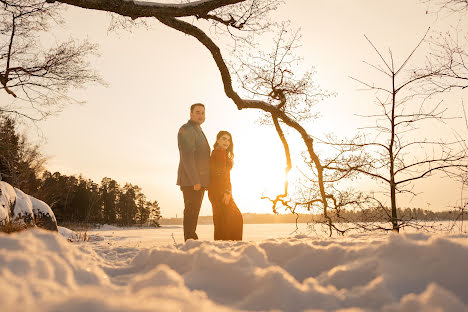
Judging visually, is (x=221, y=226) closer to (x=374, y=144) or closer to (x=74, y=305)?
(x=374, y=144)

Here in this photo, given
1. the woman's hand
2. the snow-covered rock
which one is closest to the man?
the woman's hand

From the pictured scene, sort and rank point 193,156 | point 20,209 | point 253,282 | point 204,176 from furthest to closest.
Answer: point 20,209 < point 204,176 < point 193,156 < point 253,282

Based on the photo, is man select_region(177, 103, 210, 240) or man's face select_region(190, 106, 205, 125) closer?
man select_region(177, 103, 210, 240)

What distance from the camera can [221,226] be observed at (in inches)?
→ 229

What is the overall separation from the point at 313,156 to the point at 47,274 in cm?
725

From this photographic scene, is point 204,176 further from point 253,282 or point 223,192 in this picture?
point 253,282

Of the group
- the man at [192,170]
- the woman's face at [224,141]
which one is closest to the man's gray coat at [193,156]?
the man at [192,170]

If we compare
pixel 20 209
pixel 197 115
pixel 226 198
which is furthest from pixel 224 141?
pixel 20 209

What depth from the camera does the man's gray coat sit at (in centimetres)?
533

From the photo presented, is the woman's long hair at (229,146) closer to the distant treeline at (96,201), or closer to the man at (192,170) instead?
the man at (192,170)

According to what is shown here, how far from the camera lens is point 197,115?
5.85 metres

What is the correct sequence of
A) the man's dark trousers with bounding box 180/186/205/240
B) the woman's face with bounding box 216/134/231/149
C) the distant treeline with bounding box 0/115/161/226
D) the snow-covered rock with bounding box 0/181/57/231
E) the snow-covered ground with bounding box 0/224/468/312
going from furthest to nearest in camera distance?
the distant treeline with bounding box 0/115/161/226, the snow-covered rock with bounding box 0/181/57/231, the woman's face with bounding box 216/134/231/149, the man's dark trousers with bounding box 180/186/205/240, the snow-covered ground with bounding box 0/224/468/312

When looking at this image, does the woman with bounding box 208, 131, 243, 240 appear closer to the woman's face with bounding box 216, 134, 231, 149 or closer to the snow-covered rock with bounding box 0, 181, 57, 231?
the woman's face with bounding box 216, 134, 231, 149

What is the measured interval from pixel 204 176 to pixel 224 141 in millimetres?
730
